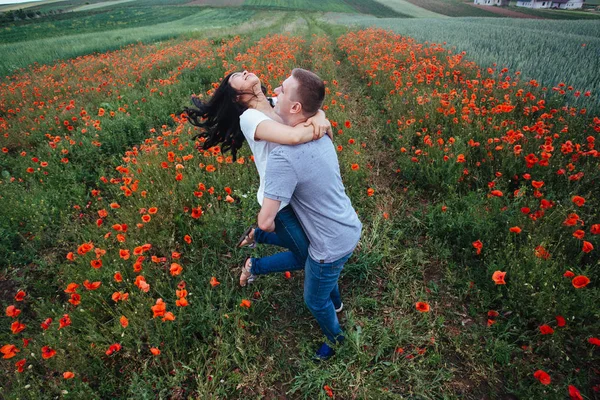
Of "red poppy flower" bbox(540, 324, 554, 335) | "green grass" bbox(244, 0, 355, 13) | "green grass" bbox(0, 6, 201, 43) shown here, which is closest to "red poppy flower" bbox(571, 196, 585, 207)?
"red poppy flower" bbox(540, 324, 554, 335)

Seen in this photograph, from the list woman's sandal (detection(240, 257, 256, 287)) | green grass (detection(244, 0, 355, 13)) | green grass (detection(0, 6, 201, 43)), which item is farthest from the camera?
green grass (detection(244, 0, 355, 13))

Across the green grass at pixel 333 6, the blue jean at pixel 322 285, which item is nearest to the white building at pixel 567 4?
the green grass at pixel 333 6

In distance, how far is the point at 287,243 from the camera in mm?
2232

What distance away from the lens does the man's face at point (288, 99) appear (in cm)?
169

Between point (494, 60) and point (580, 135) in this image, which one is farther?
point (494, 60)

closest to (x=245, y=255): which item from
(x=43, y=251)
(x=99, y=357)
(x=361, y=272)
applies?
(x=361, y=272)

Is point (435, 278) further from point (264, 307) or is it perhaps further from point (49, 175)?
point (49, 175)

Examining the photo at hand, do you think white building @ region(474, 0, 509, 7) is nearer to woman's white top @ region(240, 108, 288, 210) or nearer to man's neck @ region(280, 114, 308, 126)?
man's neck @ region(280, 114, 308, 126)

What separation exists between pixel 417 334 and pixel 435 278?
0.66m

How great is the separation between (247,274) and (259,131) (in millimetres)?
1402

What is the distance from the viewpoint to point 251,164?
405cm

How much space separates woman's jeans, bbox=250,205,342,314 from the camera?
2084 mm

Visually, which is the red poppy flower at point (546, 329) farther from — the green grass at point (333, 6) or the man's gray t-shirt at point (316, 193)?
the green grass at point (333, 6)

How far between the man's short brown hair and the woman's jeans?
710 mm
